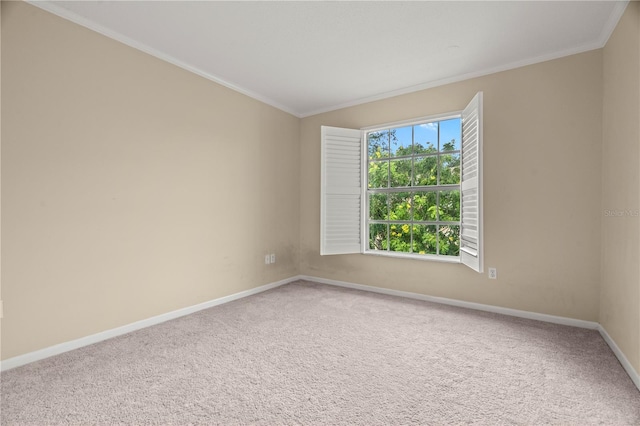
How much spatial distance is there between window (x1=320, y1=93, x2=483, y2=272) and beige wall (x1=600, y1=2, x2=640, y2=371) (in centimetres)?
112

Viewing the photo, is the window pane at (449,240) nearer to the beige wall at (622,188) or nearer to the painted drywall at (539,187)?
the painted drywall at (539,187)

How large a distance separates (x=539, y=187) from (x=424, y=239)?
4.57 ft

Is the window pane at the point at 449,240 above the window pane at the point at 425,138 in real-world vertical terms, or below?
below

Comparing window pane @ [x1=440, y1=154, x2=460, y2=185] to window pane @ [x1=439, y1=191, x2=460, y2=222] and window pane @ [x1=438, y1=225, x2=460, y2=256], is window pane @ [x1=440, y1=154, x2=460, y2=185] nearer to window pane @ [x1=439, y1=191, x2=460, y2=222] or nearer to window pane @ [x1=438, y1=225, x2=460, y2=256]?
window pane @ [x1=439, y1=191, x2=460, y2=222]

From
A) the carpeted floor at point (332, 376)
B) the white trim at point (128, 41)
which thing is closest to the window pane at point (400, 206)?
the carpeted floor at point (332, 376)

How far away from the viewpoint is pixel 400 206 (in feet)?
13.3

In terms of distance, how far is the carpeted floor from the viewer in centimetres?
156

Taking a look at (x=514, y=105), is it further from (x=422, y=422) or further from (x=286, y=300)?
(x=286, y=300)

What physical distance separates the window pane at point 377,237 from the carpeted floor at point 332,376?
142 cm

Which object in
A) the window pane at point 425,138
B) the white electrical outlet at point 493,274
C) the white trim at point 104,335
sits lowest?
the white trim at point 104,335

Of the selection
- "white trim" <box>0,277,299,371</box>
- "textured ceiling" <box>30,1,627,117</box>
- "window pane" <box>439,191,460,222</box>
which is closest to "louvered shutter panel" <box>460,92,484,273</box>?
"window pane" <box>439,191,460,222</box>

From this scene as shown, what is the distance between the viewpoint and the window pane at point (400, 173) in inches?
153

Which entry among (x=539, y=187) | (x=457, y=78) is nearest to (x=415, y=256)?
(x=539, y=187)

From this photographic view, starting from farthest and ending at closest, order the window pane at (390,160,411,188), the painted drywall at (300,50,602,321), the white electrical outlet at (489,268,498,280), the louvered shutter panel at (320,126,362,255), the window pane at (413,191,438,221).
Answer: the louvered shutter panel at (320,126,362,255), the window pane at (390,160,411,188), the window pane at (413,191,438,221), the white electrical outlet at (489,268,498,280), the painted drywall at (300,50,602,321)
